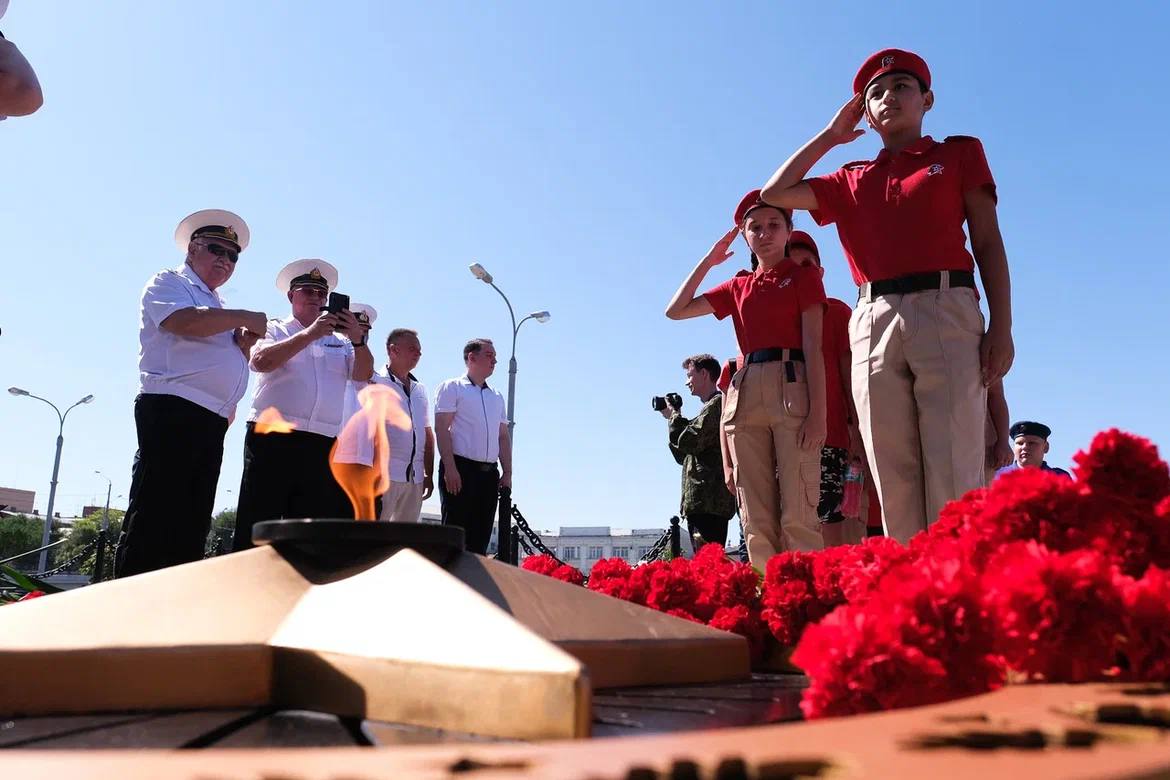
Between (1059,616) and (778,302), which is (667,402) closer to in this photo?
(778,302)

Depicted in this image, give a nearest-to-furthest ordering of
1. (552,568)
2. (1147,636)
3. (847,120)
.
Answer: (1147,636) → (552,568) → (847,120)

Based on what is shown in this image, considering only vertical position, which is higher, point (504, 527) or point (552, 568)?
point (504, 527)

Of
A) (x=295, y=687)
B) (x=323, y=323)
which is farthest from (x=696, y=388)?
(x=295, y=687)

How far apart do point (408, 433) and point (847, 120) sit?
15.0 ft

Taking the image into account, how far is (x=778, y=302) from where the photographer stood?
4648 millimetres

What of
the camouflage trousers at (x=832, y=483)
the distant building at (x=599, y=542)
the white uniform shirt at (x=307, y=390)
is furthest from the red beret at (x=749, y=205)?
the distant building at (x=599, y=542)

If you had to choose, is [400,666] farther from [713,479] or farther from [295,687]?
[713,479]

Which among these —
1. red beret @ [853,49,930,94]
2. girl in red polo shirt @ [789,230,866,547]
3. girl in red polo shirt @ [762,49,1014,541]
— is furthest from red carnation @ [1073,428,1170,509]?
girl in red polo shirt @ [789,230,866,547]

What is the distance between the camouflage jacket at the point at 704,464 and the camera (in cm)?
707

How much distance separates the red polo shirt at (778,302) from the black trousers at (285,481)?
2.62 metres

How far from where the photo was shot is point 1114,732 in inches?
28.0

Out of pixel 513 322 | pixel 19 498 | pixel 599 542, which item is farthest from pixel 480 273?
pixel 19 498

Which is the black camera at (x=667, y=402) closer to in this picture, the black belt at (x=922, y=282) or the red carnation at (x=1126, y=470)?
the black belt at (x=922, y=282)

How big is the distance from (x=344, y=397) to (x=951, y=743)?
17.4ft
